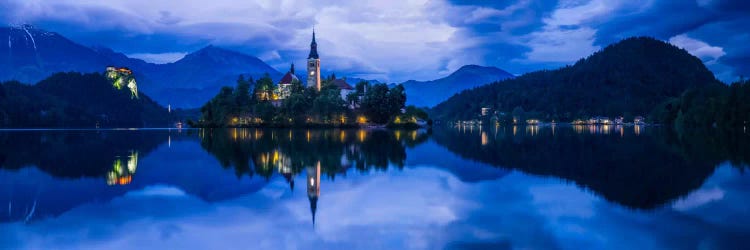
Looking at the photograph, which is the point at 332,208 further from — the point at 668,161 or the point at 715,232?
the point at 668,161

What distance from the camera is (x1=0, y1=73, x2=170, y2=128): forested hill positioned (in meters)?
134

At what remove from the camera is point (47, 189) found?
50.3ft

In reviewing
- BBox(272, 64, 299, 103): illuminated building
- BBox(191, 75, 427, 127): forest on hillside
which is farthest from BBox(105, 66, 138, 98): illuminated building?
BBox(191, 75, 427, 127): forest on hillside

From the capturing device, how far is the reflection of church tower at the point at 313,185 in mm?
13470

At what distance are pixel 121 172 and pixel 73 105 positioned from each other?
157 m

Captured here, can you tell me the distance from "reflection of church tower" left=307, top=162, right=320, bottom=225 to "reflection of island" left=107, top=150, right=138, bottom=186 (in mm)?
6117

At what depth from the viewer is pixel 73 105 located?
154375 mm

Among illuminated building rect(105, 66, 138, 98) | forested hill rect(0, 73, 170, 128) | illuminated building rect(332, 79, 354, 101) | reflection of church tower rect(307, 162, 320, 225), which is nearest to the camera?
reflection of church tower rect(307, 162, 320, 225)

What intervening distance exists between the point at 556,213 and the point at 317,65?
131 metres

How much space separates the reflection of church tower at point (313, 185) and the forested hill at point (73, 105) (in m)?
137

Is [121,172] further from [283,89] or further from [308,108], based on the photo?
[283,89]

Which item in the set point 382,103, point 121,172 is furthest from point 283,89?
point 121,172

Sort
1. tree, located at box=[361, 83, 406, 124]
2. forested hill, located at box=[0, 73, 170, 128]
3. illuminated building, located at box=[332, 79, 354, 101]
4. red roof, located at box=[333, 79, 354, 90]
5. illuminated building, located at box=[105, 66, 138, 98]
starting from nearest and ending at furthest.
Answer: tree, located at box=[361, 83, 406, 124]
forested hill, located at box=[0, 73, 170, 128]
illuminated building, located at box=[332, 79, 354, 101]
red roof, located at box=[333, 79, 354, 90]
illuminated building, located at box=[105, 66, 138, 98]

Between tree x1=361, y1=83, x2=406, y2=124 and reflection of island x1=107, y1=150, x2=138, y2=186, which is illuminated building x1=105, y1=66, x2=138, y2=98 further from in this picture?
reflection of island x1=107, y1=150, x2=138, y2=186
